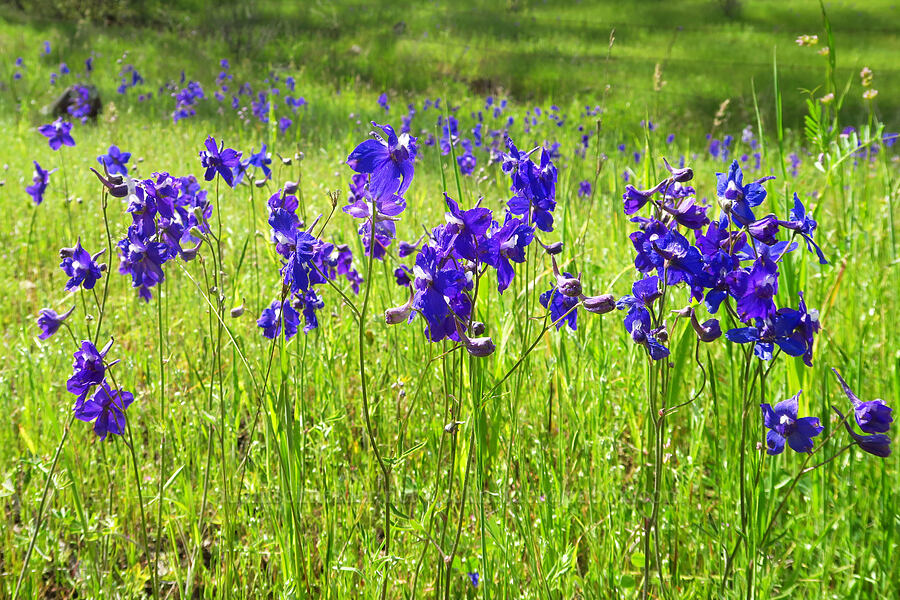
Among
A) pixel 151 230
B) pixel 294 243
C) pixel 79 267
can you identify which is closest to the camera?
pixel 294 243

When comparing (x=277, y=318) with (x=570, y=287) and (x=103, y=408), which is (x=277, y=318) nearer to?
(x=103, y=408)

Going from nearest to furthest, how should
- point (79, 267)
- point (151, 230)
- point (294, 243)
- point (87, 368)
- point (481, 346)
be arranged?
point (481, 346), point (294, 243), point (87, 368), point (151, 230), point (79, 267)

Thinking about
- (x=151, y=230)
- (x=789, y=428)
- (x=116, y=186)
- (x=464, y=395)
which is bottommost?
(x=464, y=395)

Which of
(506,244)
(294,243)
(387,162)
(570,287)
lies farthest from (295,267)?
(570,287)

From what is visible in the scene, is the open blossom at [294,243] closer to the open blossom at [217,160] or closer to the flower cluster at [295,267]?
the flower cluster at [295,267]

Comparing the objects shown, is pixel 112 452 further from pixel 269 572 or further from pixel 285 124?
pixel 285 124

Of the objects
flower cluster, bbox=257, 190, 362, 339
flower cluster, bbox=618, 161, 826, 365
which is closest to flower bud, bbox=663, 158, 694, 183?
flower cluster, bbox=618, 161, 826, 365

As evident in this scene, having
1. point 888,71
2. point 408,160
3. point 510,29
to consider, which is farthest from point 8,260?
point 888,71

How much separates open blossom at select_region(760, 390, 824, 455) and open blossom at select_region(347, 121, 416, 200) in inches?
29.9

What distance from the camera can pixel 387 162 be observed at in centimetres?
108

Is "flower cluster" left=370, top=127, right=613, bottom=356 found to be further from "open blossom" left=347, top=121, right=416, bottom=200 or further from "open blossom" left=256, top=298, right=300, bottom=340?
"open blossom" left=256, top=298, right=300, bottom=340

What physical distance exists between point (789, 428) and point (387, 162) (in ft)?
2.76

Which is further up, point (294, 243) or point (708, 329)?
point (294, 243)

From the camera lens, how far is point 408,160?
1.07m
